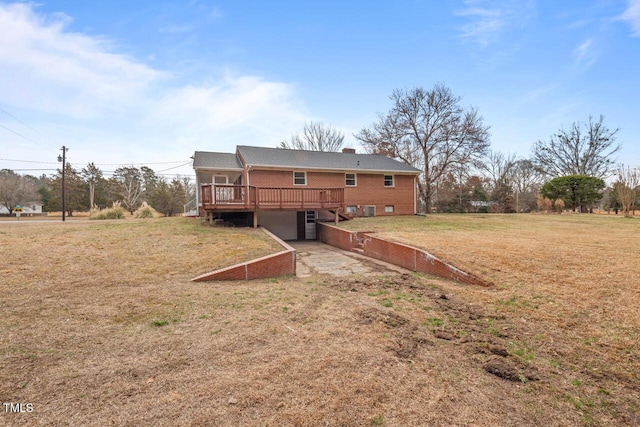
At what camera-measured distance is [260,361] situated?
3344 millimetres

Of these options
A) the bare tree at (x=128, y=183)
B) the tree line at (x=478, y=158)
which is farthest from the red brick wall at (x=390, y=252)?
the bare tree at (x=128, y=183)

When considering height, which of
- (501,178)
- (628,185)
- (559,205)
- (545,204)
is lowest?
(559,205)

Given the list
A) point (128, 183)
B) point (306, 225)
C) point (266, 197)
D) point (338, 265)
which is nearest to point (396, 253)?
point (338, 265)

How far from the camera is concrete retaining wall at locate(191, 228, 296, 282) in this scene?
23.1ft

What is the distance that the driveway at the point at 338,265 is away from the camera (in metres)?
8.96

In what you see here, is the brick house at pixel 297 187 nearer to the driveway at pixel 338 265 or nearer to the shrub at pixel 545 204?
the driveway at pixel 338 265

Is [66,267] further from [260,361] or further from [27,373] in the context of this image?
[260,361]

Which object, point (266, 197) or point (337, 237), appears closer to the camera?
point (337, 237)

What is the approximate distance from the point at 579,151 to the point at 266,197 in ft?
117

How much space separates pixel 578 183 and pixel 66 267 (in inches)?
1292

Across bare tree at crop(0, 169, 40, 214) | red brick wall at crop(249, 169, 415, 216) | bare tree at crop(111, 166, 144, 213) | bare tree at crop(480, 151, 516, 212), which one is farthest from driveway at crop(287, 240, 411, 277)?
bare tree at crop(0, 169, 40, 214)

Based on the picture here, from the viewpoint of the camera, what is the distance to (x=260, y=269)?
25.3 ft

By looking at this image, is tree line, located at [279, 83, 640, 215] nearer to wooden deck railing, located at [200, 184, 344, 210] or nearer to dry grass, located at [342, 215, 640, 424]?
wooden deck railing, located at [200, 184, 344, 210]

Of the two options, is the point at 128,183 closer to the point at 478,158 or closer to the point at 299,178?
the point at 299,178
